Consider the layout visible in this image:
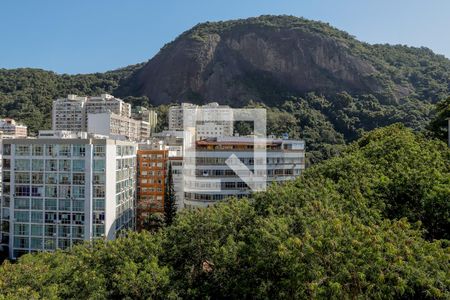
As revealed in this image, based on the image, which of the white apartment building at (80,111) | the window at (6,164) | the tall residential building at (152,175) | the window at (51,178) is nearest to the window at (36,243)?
the window at (51,178)

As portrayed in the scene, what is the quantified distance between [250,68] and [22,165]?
87979 millimetres

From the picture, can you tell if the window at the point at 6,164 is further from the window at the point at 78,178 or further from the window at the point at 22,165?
the window at the point at 78,178

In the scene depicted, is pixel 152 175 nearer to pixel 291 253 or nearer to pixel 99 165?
pixel 99 165

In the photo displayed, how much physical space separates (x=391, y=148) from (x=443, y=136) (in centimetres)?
1161

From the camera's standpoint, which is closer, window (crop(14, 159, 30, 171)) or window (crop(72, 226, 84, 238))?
window (crop(72, 226, 84, 238))

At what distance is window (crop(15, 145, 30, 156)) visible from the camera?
29.2 meters

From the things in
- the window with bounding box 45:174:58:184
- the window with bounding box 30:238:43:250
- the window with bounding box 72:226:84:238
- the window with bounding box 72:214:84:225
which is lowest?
the window with bounding box 30:238:43:250

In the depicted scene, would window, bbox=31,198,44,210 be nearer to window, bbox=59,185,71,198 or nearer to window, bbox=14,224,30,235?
window, bbox=14,224,30,235

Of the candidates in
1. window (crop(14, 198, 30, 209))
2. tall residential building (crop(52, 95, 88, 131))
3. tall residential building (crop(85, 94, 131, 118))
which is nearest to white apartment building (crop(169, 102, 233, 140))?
tall residential building (crop(85, 94, 131, 118))

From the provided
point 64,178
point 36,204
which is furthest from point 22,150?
point 36,204

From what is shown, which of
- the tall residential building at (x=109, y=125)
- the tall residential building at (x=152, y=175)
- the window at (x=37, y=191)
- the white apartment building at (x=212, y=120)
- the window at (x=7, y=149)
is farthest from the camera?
the white apartment building at (x=212, y=120)

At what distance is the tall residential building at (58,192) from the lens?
28594mm

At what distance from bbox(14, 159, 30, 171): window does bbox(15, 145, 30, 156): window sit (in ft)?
1.70

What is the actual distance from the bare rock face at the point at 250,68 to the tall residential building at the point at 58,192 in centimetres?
7198
